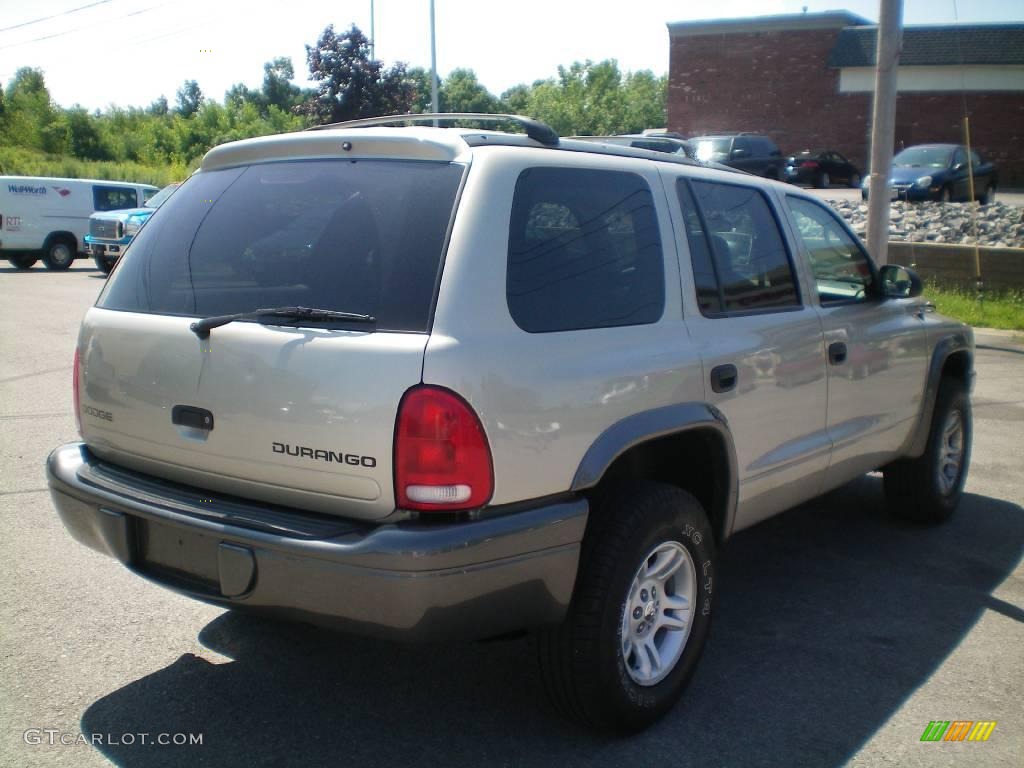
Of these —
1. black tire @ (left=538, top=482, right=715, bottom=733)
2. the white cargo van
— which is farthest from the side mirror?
the white cargo van

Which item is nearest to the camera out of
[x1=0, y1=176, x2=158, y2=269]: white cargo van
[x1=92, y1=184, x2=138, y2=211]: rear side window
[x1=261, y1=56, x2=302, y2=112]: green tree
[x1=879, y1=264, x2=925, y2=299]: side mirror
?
[x1=879, y1=264, x2=925, y2=299]: side mirror

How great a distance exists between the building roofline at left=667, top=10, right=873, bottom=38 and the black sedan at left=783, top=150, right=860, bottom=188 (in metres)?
11.1

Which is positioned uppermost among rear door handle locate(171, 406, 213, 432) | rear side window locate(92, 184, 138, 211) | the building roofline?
the building roofline

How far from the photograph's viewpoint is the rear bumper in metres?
2.67

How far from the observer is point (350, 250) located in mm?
3047

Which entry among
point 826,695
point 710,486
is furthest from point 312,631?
point 826,695

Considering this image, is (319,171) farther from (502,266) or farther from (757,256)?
(757,256)

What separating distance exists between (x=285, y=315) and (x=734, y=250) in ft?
6.24

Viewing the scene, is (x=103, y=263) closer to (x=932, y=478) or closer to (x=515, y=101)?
(x=932, y=478)

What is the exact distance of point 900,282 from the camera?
5.07 metres

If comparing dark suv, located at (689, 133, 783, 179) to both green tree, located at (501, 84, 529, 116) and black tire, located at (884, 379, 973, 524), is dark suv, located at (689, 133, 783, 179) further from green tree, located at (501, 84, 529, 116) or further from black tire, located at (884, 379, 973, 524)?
green tree, located at (501, 84, 529, 116)

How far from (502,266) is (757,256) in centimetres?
162

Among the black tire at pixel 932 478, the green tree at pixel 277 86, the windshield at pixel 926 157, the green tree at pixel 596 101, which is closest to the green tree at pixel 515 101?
the green tree at pixel 596 101

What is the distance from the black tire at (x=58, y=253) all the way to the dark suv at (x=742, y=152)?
→ 50.8ft
